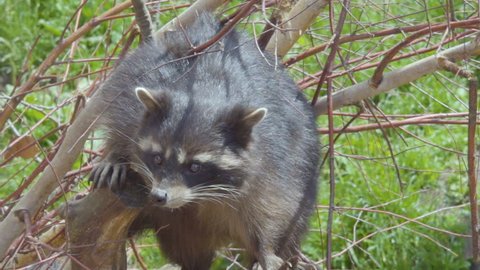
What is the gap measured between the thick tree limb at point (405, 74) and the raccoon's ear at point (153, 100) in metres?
0.75

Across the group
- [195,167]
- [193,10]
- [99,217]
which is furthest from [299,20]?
[99,217]

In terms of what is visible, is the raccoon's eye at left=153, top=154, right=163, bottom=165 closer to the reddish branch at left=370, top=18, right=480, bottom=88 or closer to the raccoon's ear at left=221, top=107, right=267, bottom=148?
the raccoon's ear at left=221, top=107, right=267, bottom=148

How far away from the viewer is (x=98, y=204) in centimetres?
374

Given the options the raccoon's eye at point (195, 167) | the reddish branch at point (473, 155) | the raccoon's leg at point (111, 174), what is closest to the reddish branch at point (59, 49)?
the raccoon's leg at point (111, 174)

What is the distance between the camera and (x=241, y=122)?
3613 millimetres

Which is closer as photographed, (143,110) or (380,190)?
(143,110)

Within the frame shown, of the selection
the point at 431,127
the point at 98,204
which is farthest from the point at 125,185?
the point at 431,127

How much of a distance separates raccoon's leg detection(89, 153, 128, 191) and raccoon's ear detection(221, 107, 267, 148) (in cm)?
46

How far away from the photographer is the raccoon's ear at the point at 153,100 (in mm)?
3557

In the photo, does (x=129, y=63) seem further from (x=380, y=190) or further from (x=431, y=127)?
(x=431, y=127)

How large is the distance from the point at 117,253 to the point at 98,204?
0.36 metres

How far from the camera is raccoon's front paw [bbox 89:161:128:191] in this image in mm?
3676

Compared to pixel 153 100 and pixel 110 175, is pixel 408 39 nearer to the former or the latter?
pixel 153 100

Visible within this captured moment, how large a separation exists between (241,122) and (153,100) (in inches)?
13.9
